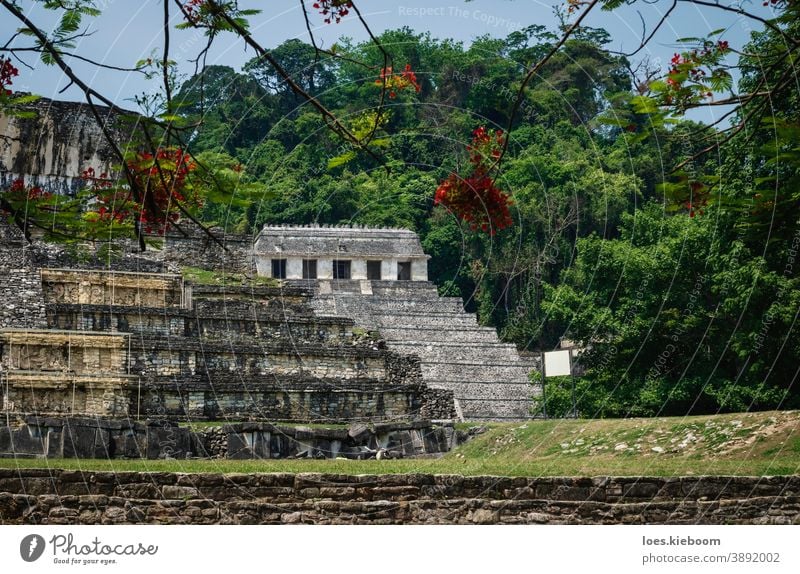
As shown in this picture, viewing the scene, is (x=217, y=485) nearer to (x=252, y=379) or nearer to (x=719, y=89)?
(x=719, y=89)

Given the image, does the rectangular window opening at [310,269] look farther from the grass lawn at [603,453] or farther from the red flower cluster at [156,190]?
the red flower cluster at [156,190]

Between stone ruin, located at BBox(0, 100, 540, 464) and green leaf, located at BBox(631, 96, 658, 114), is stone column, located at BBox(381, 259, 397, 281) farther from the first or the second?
green leaf, located at BBox(631, 96, 658, 114)

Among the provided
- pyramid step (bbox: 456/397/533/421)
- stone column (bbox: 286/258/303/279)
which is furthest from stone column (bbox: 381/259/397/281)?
pyramid step (bbox: 456/397/533/421)

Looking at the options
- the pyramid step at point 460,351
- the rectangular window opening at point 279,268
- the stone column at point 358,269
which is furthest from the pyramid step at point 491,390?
the rectangular window opening at point 279,268

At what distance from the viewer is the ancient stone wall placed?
11.7 meters

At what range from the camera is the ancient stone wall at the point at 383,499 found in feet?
38.4

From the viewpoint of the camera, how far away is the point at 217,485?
11961 millimetres

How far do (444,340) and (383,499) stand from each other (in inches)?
791

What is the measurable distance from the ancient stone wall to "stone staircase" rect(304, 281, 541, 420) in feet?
48.0

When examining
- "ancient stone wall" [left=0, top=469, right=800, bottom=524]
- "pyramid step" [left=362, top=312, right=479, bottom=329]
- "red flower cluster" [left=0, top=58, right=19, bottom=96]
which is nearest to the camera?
"red flower cluster" [left=0, top=58, right=19, bottom=96]

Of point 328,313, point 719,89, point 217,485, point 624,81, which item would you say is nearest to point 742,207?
point 719,89

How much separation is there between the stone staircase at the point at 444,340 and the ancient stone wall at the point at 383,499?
14632 mm

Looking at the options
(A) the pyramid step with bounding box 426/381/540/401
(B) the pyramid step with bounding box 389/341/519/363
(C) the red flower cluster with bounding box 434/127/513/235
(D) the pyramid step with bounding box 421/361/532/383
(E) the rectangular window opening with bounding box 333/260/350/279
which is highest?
(E) the rectangular window opening with bounding box 333/260/350/279

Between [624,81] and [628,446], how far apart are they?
8.16 m
